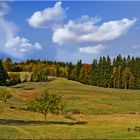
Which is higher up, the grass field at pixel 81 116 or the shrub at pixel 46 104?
the shrub at pixel 46 104

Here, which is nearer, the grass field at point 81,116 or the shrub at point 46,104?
the grass field at point 81,116

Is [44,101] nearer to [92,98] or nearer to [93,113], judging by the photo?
[93,113]

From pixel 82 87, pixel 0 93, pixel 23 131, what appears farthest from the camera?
pixel 82 87

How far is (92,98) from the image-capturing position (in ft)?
475

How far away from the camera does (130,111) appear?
381 feet

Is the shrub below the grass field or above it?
above

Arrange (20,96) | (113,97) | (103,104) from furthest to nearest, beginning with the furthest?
1. (113,97)
2. (20,96)
3. (103,104)

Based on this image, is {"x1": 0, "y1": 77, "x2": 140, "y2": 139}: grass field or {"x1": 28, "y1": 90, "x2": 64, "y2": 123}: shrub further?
{"x1": 28, "y1": 90, "x2": 64, "y2": 123}: shrub

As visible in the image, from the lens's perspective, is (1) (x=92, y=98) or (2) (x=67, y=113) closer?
(2) (x=67, y=113)

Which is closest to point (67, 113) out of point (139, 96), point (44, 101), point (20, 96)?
point (44, 101)

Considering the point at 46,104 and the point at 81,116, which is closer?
the point at 46,104

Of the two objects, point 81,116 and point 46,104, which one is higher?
point 46,104

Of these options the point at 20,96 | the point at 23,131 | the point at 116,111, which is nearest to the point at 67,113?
the point at 116,111

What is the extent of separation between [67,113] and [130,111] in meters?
19.2
